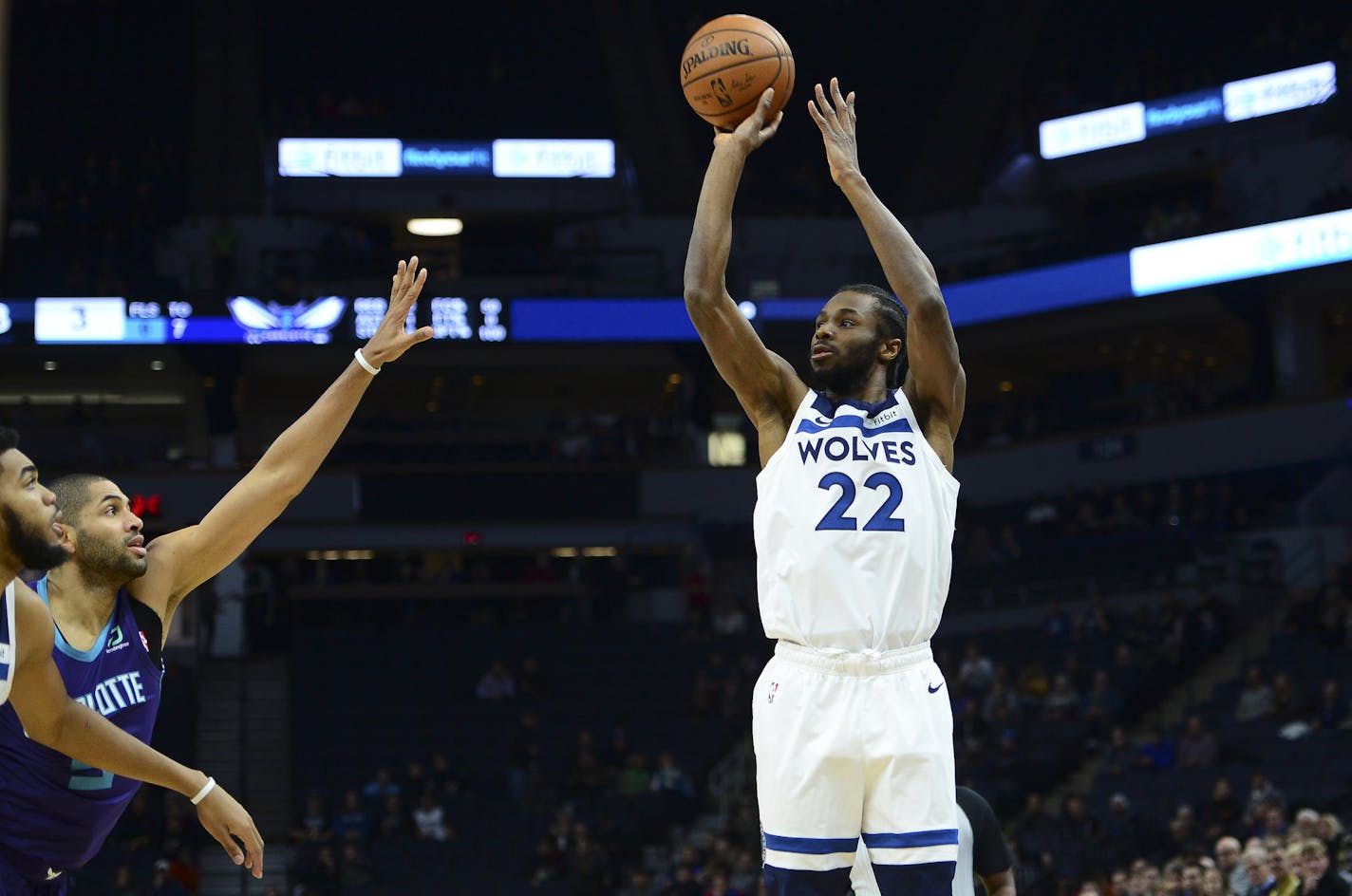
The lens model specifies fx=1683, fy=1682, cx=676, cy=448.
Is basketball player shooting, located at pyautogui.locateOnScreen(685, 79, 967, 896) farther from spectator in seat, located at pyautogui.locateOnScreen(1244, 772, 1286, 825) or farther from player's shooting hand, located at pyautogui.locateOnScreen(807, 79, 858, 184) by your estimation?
spectator in seat, located at pyautogui.locateOnScreen(1244, 772, 1286, 825)

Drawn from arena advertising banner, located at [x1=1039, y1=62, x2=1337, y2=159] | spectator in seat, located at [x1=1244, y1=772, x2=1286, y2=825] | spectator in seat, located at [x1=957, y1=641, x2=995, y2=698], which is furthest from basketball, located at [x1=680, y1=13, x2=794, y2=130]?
arena advertising banner, located at [x1=1039, y1=62, x2=1337, y2=159]

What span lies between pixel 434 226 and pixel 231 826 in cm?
2923

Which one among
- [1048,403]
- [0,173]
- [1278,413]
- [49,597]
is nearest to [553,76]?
[1048,403]

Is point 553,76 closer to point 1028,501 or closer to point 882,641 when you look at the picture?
point 1028,501

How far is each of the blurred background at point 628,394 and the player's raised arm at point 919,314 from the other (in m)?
12.1

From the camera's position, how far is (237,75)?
3488 cm

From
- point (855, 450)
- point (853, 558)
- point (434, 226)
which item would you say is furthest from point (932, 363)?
point (434, 226)

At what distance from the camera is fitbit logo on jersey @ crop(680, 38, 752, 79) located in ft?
19.1

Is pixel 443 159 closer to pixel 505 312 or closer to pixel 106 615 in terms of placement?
pixel 505 312

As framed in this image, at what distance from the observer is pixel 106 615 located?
4.79 meters

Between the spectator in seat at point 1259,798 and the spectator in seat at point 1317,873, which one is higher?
the spectator in seat at point 1317,873

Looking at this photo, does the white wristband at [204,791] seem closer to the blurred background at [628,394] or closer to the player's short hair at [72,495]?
the player's short hair at [72,495]

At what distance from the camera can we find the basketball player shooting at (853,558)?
4.80m

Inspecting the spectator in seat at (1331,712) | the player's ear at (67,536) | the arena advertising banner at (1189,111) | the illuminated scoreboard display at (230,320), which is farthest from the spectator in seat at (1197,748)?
the player's ear at (67,536)
